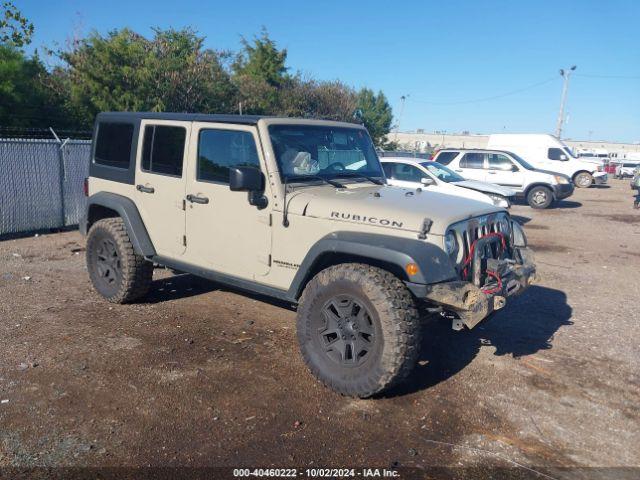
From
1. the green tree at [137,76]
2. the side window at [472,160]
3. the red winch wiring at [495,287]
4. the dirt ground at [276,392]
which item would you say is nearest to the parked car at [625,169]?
the side window at [472,160]

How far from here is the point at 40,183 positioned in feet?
32.8

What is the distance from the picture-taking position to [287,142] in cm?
467

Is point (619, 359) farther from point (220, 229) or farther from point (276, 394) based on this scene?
point (220, 229)

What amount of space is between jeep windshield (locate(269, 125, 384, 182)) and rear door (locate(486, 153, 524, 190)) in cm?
1197

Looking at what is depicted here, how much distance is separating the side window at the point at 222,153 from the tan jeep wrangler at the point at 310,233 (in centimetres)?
1

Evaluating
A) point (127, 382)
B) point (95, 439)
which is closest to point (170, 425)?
point (95, 439)

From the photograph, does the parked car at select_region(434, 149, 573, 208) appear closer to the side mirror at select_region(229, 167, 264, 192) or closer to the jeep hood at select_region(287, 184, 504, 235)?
the jeep hood at select_region(287, 184, 504, 235)

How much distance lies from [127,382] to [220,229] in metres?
1.50

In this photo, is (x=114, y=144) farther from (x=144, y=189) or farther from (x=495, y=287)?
(x=495, y=287)

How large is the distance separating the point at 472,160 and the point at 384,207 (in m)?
13.2

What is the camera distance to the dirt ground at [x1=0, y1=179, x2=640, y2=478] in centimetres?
333

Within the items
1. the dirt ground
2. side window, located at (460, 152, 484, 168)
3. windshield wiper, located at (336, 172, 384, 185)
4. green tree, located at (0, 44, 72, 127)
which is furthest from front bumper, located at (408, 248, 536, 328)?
green tree, located at (0, 44, 72, 127)

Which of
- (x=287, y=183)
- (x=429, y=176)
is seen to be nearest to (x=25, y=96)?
(x=429, y=176)

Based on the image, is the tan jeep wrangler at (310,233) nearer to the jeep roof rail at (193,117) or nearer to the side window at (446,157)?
the jeep roof rail at (193,117)
